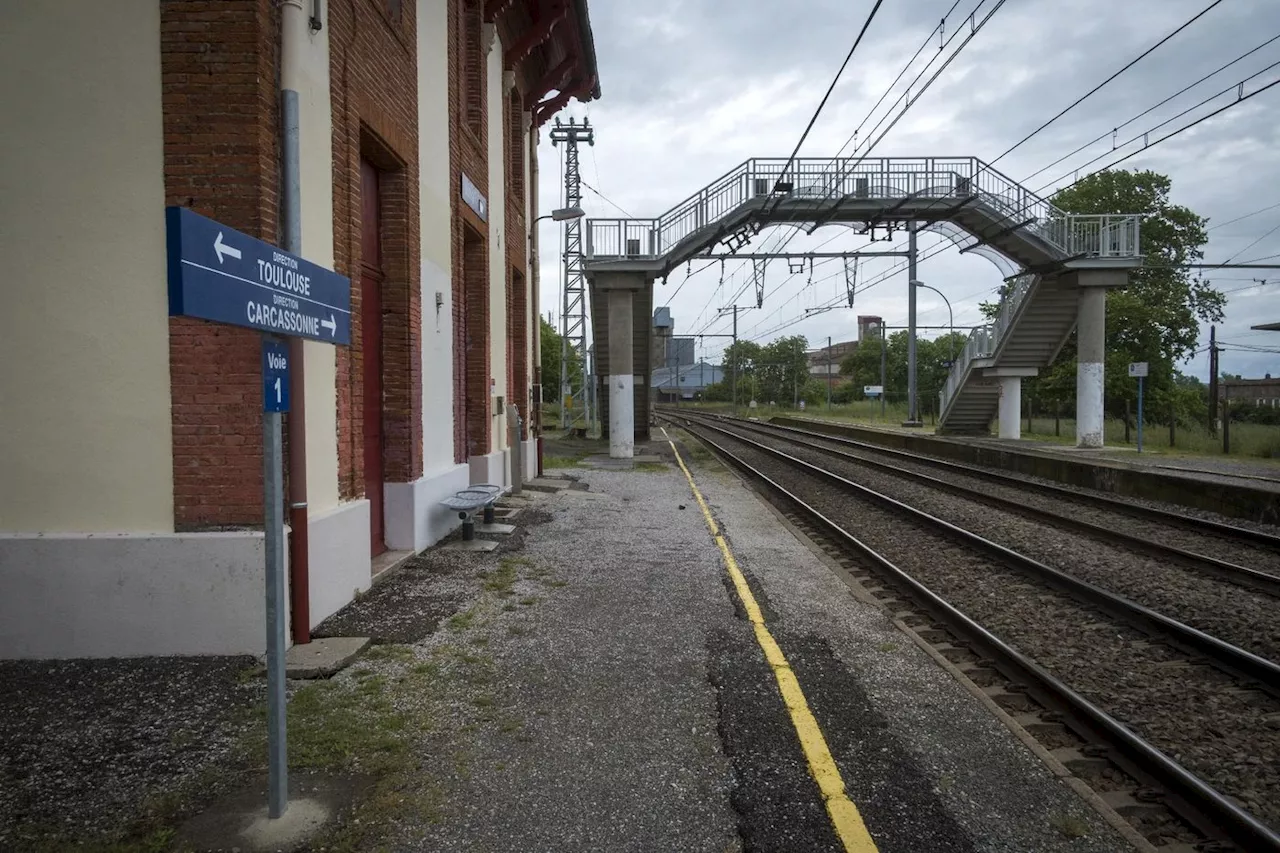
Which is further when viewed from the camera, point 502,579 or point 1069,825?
point 502,579

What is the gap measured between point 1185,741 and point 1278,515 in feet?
33.7

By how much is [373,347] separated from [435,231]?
206 cm

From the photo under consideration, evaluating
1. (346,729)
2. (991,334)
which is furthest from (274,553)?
(991,334)

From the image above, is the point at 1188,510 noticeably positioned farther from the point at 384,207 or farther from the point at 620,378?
the point at 620,378

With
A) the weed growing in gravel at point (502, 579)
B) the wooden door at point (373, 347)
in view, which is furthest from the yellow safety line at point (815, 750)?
the wooden door at point (373, 347)

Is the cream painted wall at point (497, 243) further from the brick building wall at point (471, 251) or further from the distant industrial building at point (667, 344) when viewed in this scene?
the distant industrial building at point (667, 344)

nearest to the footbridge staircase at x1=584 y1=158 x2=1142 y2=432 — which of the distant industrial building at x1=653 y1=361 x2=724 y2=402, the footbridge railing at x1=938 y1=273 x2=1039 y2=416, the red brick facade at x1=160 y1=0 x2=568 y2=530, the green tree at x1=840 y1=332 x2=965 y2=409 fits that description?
the footbridge railing at x1=938 y1=273 x2=1039 y2=416

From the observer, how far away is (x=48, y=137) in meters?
5.40

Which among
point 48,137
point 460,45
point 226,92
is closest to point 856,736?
point 226,92

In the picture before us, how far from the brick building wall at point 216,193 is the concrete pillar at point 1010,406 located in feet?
94.1

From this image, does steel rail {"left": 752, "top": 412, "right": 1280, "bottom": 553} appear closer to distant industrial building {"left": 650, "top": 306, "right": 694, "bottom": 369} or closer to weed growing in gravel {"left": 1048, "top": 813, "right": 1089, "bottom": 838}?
weed growing in gravel {"left": 1048, "top": 813, "right": 1089, "bottom": 838}

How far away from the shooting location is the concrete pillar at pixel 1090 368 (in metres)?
25.5

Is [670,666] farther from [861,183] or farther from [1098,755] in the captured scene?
[861,183]

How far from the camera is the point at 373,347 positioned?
28.2 ft
